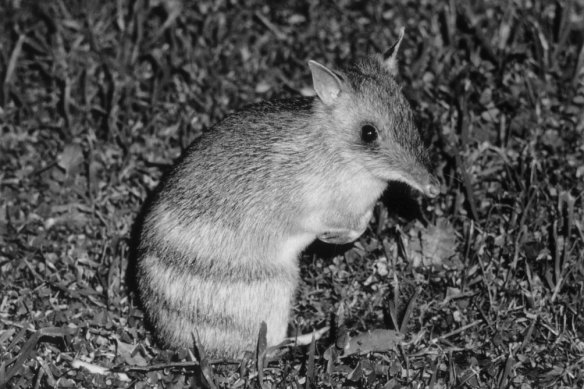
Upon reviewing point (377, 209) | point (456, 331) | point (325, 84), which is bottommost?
point (456, 331)

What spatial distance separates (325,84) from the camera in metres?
4.36

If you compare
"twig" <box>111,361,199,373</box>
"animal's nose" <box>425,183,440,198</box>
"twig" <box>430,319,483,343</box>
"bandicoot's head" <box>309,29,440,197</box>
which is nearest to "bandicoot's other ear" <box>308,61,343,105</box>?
"bandicoot's head" <box>309,29,440,197</box>

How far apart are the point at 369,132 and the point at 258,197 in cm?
73

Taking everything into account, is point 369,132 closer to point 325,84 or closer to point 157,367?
point 325,84

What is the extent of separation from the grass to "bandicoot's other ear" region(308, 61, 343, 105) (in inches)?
46.2

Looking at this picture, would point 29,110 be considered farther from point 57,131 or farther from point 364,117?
point 364,117

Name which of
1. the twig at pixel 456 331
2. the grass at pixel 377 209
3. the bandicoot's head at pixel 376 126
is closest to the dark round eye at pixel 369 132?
the bandicoot's head at pixel 376 126

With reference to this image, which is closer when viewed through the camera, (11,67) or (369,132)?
(369,132)

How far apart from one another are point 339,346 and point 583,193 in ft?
A: 6.55

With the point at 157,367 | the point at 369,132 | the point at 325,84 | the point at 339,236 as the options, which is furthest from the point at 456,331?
the point at 157,367

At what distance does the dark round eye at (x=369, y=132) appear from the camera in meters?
4.34

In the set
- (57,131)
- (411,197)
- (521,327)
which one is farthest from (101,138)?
(521,327)

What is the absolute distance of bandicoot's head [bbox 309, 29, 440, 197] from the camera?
14.2 feet

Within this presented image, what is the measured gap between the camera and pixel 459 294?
15.8 feet
